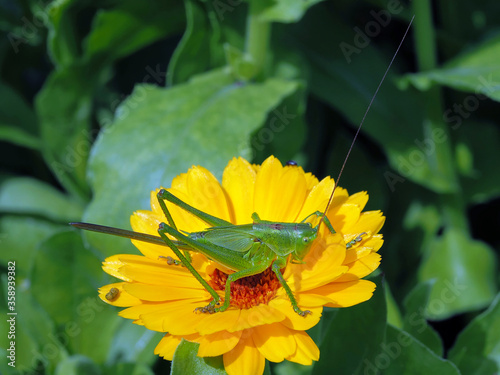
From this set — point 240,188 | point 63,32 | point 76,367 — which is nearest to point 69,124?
point 63,32

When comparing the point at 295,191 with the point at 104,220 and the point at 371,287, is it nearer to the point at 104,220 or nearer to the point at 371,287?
the point at 371,287

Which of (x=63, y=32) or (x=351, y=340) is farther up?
(x=63, y=32)

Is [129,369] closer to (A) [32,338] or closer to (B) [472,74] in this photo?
(A) [32,338]

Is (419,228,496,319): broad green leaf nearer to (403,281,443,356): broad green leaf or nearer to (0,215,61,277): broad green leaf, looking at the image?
(403,281,443,356): broad green leaf

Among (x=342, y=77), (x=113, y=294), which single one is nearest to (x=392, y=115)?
(x=342, y=77)

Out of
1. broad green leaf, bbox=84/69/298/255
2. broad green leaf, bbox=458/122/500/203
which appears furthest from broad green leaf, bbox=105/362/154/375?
broad green leaf, bbox=458/122/500/203

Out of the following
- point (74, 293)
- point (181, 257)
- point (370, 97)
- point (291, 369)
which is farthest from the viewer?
point (370, 97)

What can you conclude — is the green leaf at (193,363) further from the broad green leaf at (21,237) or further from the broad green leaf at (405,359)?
the broad green leaf at (21,237)

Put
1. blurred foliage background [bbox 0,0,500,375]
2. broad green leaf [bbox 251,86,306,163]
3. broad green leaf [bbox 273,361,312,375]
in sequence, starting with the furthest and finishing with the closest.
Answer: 1. broad green leaf [bbox 251,86,306,163]
2. blurred foliage background [bbox 0,0,500,375]
3. broad green leaf [bbox 273,361,312,375]
